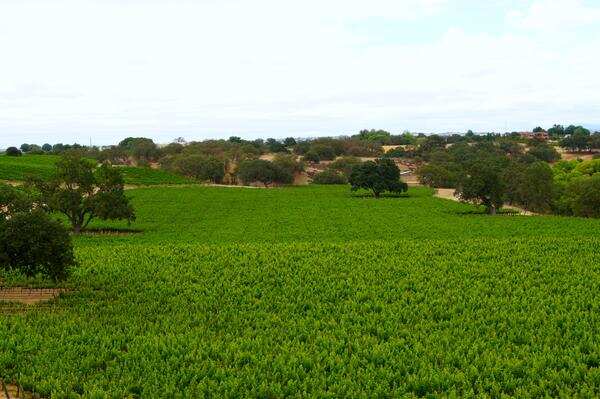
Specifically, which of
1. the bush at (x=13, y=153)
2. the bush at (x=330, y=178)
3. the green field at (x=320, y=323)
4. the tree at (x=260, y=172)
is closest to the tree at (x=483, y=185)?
the green field at (x=320, y=323)

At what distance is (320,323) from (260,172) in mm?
120419

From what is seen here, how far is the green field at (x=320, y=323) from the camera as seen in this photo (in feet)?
60.8

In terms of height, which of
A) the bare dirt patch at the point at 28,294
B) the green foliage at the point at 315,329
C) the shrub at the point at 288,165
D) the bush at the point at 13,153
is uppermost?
the bush at the point at 13,153

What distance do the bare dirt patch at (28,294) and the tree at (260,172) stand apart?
115 meters

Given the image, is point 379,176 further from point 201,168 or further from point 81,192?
point 201,168

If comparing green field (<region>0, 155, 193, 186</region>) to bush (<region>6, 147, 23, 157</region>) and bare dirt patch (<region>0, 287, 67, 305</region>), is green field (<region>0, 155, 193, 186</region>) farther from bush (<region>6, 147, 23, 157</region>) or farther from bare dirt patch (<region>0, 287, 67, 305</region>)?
bare dirt patch (<region>0, 287, 67, 305</region>)

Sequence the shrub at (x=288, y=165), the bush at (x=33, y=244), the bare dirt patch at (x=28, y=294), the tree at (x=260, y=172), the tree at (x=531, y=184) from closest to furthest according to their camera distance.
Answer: the bush at (x=33, y=244), the bare dirt patch at (x=28, y=294), the tree at (x=531, y=184), the tree at (x=260, y=172), the shrub at (x=288, y=165)

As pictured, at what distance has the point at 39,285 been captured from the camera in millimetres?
30594

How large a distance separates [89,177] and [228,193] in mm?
57684

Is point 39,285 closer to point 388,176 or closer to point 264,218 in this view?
point 264,218

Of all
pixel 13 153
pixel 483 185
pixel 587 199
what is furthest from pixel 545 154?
pixel 13 153

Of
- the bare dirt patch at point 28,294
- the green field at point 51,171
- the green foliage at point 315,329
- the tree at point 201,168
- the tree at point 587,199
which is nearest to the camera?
the green foliage at point 315,329

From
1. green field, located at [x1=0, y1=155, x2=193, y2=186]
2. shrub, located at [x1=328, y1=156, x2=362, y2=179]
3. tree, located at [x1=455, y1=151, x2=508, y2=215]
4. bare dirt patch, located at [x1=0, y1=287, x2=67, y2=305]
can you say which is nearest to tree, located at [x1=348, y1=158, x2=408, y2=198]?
tree, located at [x1=455, y1=151, x2=508, y2=215]

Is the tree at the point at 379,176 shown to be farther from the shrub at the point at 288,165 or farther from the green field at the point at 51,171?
the shrub at the point at 288,165
